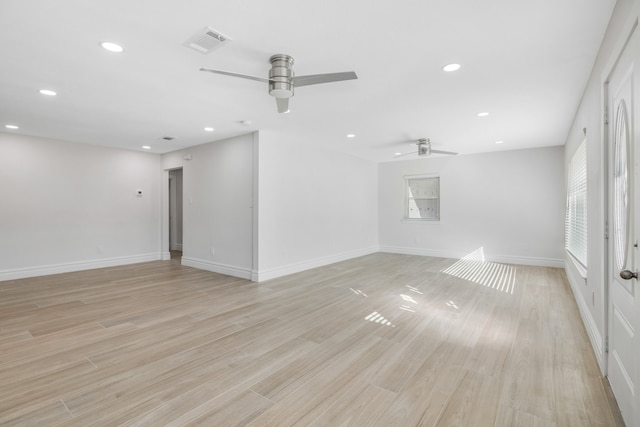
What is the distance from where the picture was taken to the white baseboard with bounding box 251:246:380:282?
5.02 m

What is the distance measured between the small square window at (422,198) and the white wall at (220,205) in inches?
177

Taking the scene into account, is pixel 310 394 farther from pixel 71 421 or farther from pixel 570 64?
pixel 570 64

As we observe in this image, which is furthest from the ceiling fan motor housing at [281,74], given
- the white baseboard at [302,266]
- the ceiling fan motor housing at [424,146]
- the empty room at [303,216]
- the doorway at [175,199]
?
the doorway at [175,199]

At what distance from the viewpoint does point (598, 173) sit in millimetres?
2445

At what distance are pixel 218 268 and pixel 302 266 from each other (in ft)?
5.06

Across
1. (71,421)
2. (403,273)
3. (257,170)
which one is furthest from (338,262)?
(71,421)

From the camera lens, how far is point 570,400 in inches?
74.9

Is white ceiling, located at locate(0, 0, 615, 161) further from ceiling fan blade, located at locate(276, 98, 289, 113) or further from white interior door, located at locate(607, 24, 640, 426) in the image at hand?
white interior door, located at locate(607, 24, 640, 426)

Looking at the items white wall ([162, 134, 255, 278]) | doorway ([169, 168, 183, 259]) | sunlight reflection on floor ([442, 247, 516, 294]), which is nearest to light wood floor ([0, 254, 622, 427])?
sunlight reflection on floor ([442, 247, 516, 294])

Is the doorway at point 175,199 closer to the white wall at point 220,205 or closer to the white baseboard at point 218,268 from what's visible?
the white wall at point 220,205

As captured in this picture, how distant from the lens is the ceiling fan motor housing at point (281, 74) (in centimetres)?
252

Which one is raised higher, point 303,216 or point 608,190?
point 608,190

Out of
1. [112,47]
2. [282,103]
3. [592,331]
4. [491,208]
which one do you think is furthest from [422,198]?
[112,47]

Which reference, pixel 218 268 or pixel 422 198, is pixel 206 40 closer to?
pixel 218 268
